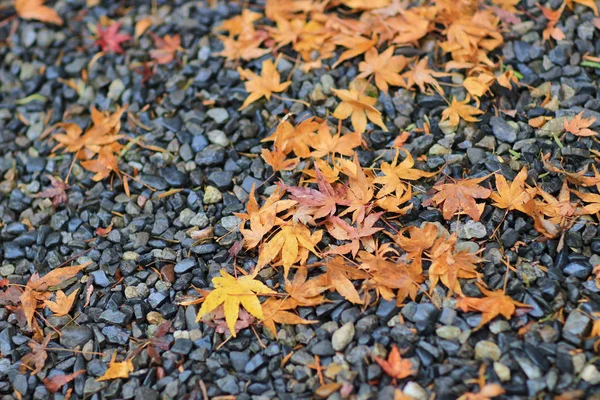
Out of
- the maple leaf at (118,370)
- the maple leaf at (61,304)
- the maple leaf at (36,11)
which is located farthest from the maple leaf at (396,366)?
the maple leaf at (36,11)

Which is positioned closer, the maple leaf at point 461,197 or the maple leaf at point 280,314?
the maple leaf at point 280,314

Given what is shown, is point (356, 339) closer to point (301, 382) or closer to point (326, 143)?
point (301, 382)

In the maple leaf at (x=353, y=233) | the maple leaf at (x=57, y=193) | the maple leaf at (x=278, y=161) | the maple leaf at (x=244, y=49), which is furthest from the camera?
the maple leaf at (x=244, y=49)

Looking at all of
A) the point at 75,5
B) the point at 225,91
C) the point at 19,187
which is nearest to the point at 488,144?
the point at 225,91

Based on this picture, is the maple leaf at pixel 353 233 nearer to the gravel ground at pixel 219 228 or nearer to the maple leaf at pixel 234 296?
the gravel ground at pixel 219 228

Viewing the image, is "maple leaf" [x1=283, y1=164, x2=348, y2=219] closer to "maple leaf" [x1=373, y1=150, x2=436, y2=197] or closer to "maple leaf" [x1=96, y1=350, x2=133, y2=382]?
"maple leaf" [x1=373, y1=150, x2=436, y2=197]

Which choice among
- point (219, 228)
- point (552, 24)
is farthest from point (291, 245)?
point (552, 24)
